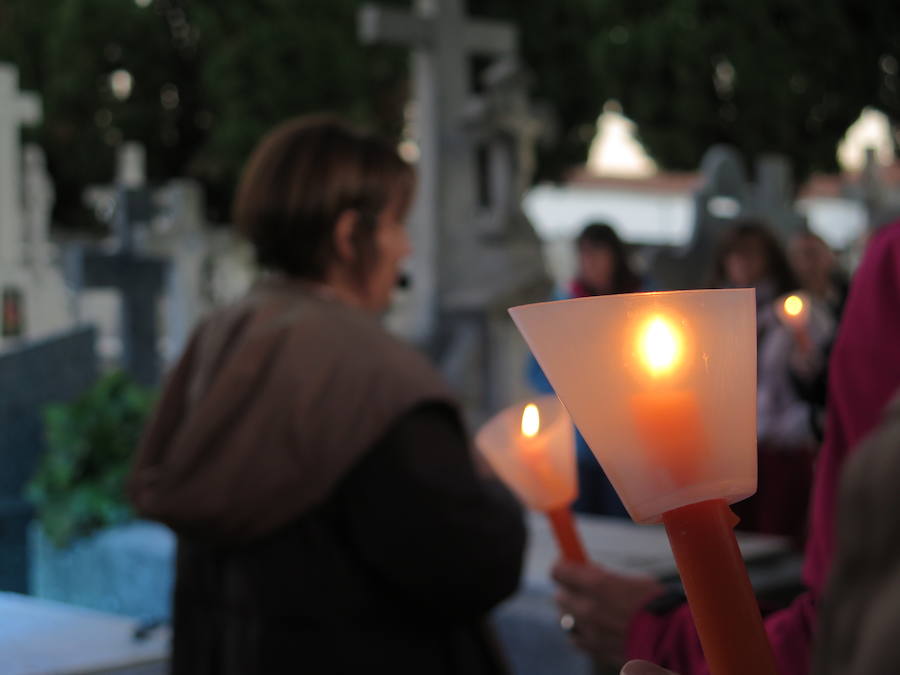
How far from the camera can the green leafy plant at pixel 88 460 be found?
425 centimetres

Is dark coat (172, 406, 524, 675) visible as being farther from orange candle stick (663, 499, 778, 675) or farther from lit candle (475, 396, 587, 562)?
orange candle stick (663, 499, 778, 675)

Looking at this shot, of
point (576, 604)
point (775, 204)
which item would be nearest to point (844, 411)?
point (576, 604)

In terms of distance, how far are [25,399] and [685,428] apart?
457cm

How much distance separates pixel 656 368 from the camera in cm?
45

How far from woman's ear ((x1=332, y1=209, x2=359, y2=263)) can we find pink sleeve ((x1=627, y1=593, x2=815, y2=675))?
0.79m

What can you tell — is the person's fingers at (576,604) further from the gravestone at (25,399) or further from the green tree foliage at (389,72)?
the green tree foliage at (389,72)

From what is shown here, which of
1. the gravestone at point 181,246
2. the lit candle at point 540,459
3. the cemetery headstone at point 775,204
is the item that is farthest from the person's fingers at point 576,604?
the gravestone at point 181,246

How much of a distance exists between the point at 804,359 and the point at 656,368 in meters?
1.69

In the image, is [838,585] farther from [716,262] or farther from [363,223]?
[716,262]

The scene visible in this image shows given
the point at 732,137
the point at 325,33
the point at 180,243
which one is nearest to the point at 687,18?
the point at 732,137

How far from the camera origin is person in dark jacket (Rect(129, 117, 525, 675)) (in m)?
1.46

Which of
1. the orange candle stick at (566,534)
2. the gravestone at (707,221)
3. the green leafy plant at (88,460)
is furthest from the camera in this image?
the gravestone at (707,221)

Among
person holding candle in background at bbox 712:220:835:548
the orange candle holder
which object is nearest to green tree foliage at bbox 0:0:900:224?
person holding candle in background at bbox 712:220:835:548

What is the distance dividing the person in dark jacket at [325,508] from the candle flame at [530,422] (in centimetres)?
52
